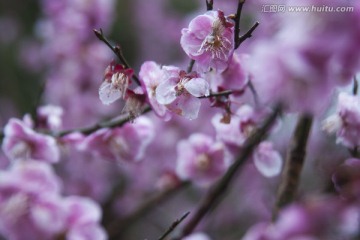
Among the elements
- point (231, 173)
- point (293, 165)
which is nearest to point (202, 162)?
point (231, 173)

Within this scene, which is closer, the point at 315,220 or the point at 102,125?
the point at 315,220

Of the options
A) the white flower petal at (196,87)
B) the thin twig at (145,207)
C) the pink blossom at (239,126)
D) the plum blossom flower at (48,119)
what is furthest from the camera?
the thin twig at (145,207)

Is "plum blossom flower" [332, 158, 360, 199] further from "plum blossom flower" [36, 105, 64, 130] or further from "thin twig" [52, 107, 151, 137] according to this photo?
"plum blossom flower" [36, 105, 64, 130]

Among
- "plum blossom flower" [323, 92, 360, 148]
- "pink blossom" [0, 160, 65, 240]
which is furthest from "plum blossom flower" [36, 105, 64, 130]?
"plum blossom flower" [323, 92, 360, 148]

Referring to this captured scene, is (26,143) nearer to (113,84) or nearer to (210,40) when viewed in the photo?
(113,84)

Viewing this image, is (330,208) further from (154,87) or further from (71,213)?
(71,213)

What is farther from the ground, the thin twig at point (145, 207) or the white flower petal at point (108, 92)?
the white flower petal at point (108, 92)

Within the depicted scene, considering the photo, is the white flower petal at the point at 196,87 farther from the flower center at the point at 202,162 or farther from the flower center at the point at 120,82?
the flower center at the point at 202,162

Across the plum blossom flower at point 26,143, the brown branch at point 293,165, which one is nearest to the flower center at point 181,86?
the brown branch at point 293,165
